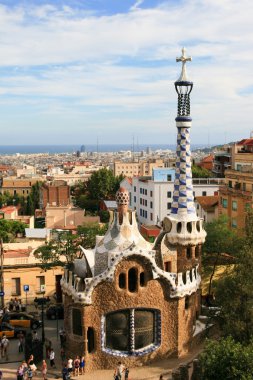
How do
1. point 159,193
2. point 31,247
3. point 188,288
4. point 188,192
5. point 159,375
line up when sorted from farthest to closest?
1. point 159,193
2. point 31,247
3. point 188,192
4. point 188,288
5. point 159,375

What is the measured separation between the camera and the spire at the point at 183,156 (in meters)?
29.6

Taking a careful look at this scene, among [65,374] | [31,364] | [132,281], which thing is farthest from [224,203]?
[65,374]

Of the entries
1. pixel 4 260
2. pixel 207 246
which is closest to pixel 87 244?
pixel 4 260

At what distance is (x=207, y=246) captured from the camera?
36.0 m

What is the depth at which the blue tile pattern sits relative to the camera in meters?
29.5

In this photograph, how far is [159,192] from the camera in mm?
71062

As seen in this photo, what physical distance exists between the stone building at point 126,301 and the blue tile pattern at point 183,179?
1.80 metres

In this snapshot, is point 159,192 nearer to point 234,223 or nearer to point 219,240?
point 234,223

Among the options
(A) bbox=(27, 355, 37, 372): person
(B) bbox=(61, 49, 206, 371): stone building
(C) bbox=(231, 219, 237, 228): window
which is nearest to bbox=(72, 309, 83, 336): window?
(B) bbox=(61, 49, 206, 371): stone building

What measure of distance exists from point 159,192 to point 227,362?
2029 inches

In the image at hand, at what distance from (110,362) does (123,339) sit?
1317 millimetres

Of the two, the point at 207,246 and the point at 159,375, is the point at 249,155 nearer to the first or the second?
the point at 207,246

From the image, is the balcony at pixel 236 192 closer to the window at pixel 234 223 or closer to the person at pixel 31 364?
the window at pixel 234 223

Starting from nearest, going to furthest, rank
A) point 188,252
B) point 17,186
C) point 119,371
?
1. point 119,371
2. point 188,252
3. point 17,186
